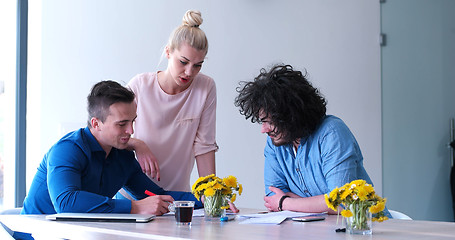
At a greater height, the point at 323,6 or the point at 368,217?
the point at 323,6

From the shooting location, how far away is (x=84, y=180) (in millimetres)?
2191

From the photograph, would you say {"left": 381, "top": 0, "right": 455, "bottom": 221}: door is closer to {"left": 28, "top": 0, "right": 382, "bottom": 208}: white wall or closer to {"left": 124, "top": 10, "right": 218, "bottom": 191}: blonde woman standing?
{"left": 28, "top": 0, "right": 382, "bottom": 208}: white wall

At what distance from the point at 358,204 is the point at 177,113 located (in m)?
1.21

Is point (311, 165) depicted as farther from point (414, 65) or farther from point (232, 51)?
point (414, 65)

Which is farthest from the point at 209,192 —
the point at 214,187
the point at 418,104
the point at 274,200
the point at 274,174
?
the point at 418,104

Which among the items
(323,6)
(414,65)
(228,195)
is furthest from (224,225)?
(414,65)

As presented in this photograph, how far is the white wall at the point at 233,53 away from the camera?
3545 millimetres

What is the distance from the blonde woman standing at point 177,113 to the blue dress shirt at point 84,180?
0.13 m

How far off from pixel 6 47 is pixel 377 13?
10.2 ft

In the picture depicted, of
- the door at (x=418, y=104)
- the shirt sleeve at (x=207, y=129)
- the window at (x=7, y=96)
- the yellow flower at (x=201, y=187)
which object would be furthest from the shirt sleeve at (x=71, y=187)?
the door at (x=418, y=104)

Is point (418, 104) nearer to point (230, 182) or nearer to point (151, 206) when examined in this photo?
point (230, 182)

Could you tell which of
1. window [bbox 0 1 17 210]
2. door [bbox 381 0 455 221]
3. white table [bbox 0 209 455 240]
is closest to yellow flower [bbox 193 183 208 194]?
white table [bbox 0 209 455 240]

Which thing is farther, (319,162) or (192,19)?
(192,19)

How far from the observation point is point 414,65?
15.9 ft
